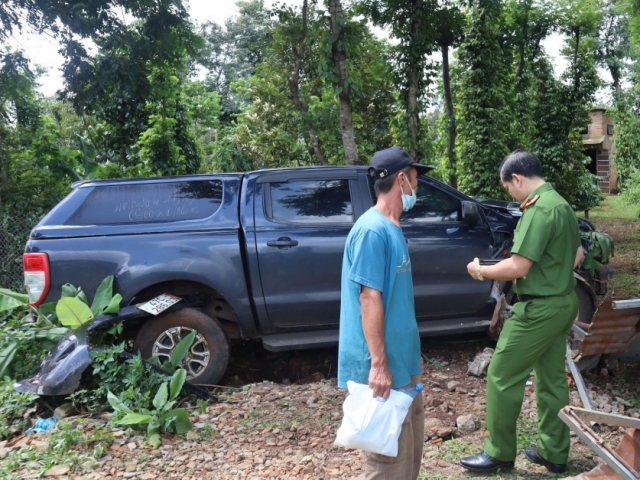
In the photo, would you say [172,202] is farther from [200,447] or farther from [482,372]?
[482,372]

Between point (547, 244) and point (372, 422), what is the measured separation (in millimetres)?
1533

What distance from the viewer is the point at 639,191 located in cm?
2194

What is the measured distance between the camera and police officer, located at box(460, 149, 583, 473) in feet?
11.2

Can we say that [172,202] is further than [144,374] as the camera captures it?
Yes

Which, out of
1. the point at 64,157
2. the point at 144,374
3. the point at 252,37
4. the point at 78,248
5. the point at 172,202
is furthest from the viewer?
the point at 252,37

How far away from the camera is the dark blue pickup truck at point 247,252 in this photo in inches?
209

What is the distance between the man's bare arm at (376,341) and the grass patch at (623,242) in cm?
677

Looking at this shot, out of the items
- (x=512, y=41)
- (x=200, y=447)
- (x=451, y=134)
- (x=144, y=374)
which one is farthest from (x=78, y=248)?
(x=512, y=41)

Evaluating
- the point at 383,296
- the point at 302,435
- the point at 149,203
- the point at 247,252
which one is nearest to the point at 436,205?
the point at 247,252

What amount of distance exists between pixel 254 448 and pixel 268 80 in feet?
48.2

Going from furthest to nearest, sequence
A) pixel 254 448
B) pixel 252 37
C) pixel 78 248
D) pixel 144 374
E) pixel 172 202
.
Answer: pixel 252 37 → pixel 172 202 → pixel 78 248 → pixel 144 374 → pixel 254 448

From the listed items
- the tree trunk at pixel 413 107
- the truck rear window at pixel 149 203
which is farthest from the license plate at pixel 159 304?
the tree trunk at pixel 413 107

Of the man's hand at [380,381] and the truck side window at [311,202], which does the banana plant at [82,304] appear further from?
the man's hand at [380,381]

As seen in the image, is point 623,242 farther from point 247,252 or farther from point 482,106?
point 247,252
